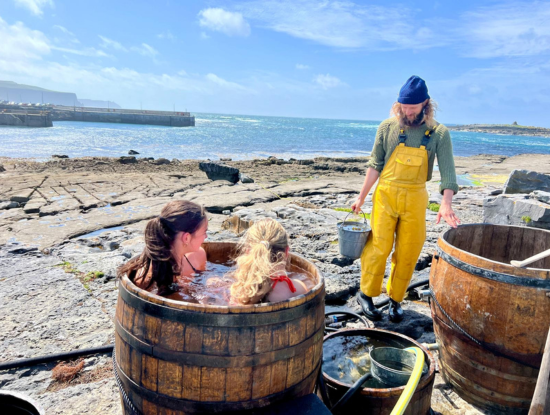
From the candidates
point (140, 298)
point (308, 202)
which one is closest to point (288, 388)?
point (140, 298)

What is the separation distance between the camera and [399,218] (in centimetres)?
359

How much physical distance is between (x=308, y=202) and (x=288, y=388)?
26.0 feet

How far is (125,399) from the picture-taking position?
6.37ft

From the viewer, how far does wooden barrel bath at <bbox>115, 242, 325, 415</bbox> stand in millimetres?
1662

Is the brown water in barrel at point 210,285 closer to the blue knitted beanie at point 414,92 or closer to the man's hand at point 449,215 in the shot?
the man's hand at point 449,215

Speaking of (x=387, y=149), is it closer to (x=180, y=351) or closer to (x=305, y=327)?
(x=305, y=327)

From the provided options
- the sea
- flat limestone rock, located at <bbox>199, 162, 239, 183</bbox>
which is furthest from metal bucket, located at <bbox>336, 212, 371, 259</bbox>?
the sea

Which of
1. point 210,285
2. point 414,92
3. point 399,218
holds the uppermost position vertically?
point 414,92

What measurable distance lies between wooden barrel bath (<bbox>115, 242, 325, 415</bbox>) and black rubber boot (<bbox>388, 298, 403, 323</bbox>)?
7.20 ft

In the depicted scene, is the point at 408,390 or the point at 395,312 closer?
the point at 408,390

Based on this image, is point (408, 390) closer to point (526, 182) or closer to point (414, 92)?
point (414, 92)

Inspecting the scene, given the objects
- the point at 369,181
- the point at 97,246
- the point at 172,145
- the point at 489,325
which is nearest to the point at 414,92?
the point at 369,181

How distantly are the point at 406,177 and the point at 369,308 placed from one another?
4.35 ft

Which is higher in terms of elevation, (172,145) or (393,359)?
(393,359)
